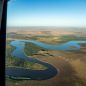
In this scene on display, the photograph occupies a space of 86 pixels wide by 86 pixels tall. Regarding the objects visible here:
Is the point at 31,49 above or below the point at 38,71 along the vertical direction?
above

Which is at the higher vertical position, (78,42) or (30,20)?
(30,20)

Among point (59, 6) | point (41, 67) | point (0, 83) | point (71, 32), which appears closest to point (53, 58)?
point (41, 67)

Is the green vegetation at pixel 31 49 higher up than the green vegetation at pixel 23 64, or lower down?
higher up

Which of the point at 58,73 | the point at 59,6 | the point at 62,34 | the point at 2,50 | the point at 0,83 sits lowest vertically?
the point at 0,83

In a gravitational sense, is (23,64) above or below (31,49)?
below

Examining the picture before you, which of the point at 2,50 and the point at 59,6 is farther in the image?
the point at 2,50

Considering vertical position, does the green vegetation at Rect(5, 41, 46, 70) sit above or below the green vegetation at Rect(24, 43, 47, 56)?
below

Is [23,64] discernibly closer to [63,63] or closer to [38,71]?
[38,71]

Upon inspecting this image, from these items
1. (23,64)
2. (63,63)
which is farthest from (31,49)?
(63,63)

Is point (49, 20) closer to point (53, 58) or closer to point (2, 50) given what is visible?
point (53, 58)

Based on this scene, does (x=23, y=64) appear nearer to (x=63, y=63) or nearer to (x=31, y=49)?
(x=31, y=49)

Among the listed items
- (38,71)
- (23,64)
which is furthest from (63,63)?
(23,64)
